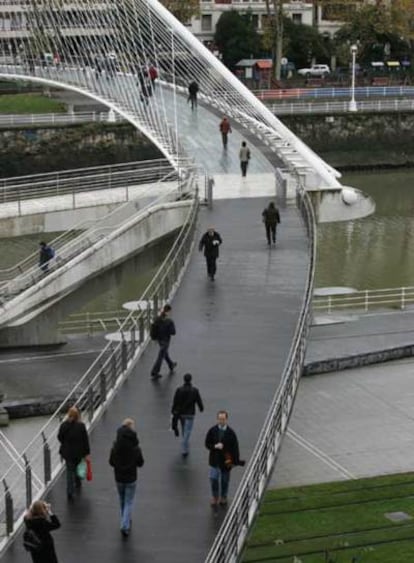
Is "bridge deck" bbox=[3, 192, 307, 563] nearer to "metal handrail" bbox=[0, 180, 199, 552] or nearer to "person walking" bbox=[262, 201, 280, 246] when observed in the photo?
"metal handrail" bbox=[0, 180, 199, 552]

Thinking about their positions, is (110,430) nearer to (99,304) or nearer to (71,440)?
(71,440)

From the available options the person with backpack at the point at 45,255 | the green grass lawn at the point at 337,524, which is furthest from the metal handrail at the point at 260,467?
the person with backpack at the point at 45,255

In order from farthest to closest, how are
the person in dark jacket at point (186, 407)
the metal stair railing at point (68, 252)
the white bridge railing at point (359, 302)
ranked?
the white bridge railing at point (359, 302)
the metal stair railing at point (68, 252)
the person in dark jacket at point (186, 407)

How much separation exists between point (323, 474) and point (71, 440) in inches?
277

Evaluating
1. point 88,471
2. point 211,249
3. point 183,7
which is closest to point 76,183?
point 211,249

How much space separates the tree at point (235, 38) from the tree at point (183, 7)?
3.74m

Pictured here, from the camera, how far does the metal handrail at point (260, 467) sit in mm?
12766

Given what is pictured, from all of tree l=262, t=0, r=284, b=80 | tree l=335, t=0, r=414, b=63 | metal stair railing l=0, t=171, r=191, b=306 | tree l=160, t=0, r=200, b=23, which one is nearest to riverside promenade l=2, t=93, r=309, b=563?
metal stair railing l=0, t=171, r=191, b=306

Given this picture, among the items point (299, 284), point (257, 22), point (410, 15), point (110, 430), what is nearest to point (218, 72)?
point (299, 284)

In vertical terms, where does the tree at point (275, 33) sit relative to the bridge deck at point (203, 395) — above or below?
above

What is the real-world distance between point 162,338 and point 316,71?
191 ft

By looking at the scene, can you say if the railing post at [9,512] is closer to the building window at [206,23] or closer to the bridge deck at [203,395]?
the bridge deck at [203,395]

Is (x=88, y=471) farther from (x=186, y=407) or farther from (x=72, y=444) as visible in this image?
(x=186, y=407)

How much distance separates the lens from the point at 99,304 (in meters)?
32.8
